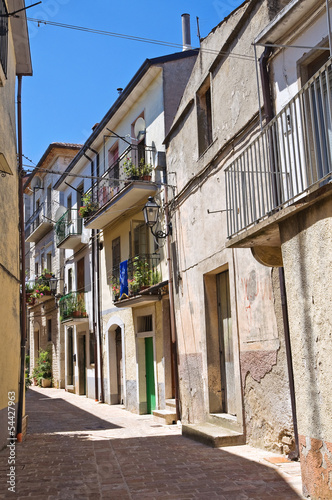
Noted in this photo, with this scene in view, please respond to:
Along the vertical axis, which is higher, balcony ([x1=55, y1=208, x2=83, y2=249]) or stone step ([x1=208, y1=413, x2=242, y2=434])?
balcony ([x1=55, y1=208, x2=83, y2=249])

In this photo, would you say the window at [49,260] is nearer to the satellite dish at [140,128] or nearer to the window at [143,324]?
the window at [143,324]

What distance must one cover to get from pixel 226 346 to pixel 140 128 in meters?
8.00

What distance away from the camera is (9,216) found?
33.0ft

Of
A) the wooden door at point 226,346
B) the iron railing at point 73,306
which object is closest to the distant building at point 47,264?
the iron railing at point 73,306

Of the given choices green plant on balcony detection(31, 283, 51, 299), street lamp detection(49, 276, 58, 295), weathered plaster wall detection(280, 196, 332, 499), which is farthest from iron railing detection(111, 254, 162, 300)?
green plant on balcony detection(31, 283, 51, 299)

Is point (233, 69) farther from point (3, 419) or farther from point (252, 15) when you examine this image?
point (3, 419)

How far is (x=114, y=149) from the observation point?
18.1m

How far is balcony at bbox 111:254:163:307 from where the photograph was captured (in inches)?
555

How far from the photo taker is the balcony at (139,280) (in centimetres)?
1409

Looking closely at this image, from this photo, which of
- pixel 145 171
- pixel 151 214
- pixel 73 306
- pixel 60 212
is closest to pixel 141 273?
pixel 151 214

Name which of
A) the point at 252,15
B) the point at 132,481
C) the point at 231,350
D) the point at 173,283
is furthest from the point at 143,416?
the point at 252,15

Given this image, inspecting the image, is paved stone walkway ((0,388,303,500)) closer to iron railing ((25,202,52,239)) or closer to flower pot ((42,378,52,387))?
flower pot ((42,378,52,387))

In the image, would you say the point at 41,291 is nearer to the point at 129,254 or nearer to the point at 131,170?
the point at 129,254

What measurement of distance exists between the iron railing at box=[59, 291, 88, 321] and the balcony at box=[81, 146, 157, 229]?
13.4 feet
